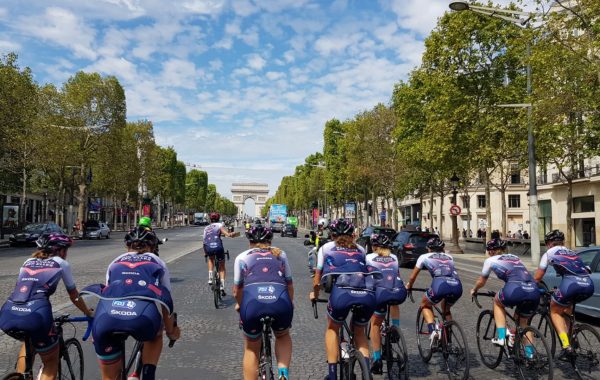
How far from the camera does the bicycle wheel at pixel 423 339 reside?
6.40 m

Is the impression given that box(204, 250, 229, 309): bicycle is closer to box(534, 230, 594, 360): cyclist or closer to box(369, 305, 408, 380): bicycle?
box(369, 305, 408, 380): bicycle

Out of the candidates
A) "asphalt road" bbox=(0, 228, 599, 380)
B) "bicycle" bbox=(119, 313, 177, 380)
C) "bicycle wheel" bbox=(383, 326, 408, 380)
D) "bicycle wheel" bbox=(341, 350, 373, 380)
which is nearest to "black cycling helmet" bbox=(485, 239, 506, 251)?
"asphalt road" bbox=(0, 228, 599, 380)

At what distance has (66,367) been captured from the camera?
480 centimetres

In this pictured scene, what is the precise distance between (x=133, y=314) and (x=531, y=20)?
17951mm

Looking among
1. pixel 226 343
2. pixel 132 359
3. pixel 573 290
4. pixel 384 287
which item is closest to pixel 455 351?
pixel 384 287

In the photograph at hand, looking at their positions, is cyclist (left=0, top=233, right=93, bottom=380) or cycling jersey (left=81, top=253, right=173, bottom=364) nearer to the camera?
cycling jersey (left=81, top=253, right=173, bottom=364)

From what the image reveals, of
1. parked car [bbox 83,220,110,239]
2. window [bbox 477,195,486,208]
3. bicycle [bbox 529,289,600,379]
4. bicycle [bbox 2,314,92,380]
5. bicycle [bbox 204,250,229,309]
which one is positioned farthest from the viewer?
window [bbox 477,195,486,208]

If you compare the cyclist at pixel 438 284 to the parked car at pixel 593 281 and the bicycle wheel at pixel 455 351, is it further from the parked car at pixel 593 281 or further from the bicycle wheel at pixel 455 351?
the parked car at pixel 593 281

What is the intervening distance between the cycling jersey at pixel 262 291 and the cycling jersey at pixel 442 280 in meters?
2.24

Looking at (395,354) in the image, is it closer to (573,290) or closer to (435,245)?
(435,245)

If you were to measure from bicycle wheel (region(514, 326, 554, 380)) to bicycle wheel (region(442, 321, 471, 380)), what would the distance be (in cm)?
54

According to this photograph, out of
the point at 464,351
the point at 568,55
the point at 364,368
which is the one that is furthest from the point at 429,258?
the point at 568,55

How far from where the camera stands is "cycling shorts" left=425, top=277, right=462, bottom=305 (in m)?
6.00

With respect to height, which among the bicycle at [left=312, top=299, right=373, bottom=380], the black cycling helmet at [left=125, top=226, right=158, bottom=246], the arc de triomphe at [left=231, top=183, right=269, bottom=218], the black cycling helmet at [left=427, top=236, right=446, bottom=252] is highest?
the arc de triomphe at [left=231, top=183, right=269, bottom=218]
